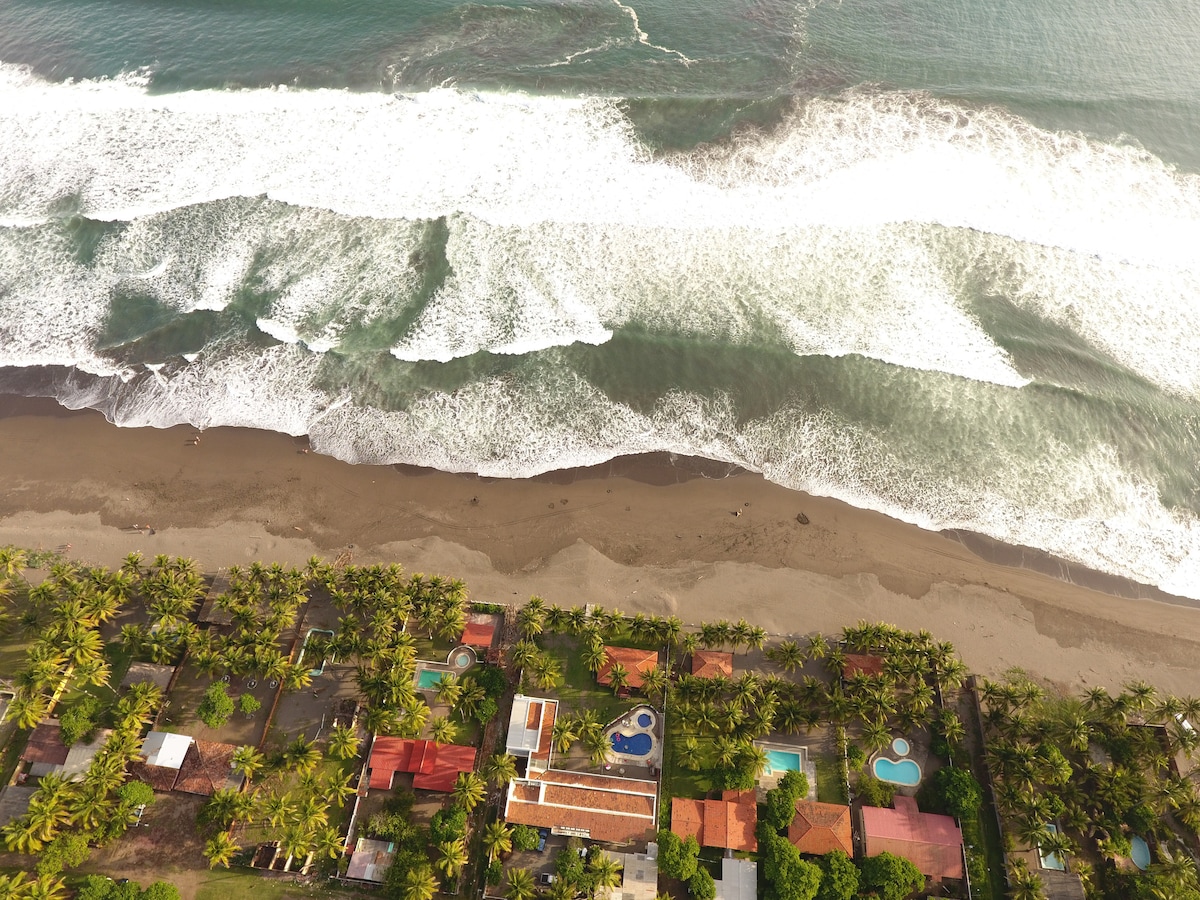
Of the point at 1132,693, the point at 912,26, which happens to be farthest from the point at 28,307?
the point at 912,26

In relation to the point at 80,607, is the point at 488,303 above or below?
above

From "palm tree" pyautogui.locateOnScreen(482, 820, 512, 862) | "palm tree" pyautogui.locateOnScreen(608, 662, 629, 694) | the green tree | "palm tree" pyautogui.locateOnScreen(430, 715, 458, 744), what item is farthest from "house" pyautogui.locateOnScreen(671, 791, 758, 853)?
"palm tree" pyautogui.locateOnScreen(430, 715, 458, 744)

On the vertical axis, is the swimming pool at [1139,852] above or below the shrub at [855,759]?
below

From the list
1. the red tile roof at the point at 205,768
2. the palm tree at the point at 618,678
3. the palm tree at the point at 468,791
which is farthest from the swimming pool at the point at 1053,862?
the red tile roof at the point at 205,768

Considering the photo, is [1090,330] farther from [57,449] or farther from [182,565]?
[57,449]

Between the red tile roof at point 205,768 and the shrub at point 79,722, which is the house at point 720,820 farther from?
the shrub at point 79,722

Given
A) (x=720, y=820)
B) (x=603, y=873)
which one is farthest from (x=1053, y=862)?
(x=603, y=873)

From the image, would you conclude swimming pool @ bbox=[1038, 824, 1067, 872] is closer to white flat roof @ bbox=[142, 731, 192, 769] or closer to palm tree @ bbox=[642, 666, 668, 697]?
palm tree @ bbox=[642, 666, 668, 697]
